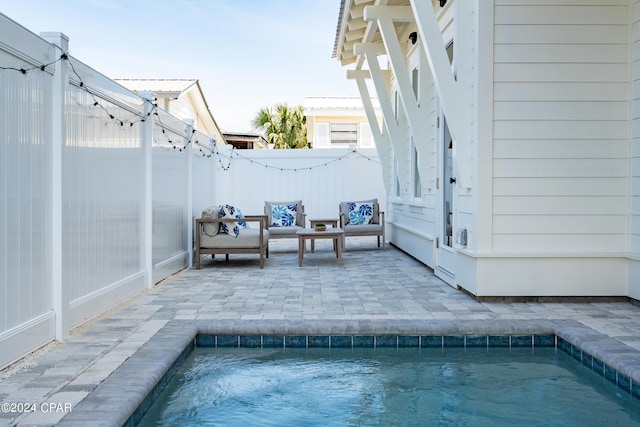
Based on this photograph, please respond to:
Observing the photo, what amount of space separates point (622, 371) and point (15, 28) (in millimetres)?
3556

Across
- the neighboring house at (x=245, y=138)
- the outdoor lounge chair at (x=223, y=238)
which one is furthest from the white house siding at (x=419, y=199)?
the neighboring house at (x=245, y=138)

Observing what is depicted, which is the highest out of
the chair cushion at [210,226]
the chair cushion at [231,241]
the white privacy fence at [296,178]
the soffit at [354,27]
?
the soffit at [354,27]

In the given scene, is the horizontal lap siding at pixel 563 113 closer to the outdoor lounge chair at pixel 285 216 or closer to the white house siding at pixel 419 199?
the white house siding at pixel 419 199

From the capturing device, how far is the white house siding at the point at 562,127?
15.4ft

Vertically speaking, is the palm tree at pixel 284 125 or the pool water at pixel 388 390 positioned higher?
the palm tree at pixel 284 125

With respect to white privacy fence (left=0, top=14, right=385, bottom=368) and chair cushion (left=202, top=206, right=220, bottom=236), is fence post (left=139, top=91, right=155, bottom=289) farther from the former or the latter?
chair cushion (left=202, top=206, right=220, bottom=236)

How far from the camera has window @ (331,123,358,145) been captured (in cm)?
1748

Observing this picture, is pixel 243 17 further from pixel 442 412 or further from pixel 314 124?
pixel 442 412

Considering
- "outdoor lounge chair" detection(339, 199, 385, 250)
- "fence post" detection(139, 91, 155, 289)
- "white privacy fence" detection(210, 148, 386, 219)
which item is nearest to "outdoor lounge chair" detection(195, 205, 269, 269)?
"fence post" detection(139, 91, 155, 289)

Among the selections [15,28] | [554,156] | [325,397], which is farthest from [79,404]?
[554,156]

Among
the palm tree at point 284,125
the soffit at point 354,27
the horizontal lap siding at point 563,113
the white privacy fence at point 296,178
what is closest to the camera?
the horizontal lap siding at point 563,113

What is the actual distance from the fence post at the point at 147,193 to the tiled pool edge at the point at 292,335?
1.58 meters

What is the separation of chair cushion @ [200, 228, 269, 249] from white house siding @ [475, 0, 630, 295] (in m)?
3.14

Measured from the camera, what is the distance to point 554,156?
15.5ft
